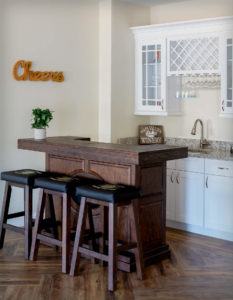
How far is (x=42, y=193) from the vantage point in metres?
4.38

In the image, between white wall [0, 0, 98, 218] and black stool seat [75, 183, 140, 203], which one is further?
white wall [0, 0, 98, 218]

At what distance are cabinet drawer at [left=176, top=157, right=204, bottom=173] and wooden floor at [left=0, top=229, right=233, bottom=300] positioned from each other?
A: 3.04 ft

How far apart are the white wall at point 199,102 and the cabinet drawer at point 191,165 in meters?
0.62

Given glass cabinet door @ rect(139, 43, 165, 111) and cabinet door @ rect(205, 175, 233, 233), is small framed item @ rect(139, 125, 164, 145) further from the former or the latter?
cabinet door @ rect(205, 175, 233, 233)

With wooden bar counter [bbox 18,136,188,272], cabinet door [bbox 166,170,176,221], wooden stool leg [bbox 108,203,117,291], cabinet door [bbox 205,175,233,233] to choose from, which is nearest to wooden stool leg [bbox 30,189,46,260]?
wooden bar counter [bbox 18,136,188,272]

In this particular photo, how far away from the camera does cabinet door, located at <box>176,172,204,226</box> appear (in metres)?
5.36

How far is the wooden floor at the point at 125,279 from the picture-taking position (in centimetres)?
373

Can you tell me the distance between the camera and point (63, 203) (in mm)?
4195

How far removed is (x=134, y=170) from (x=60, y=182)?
0.65m

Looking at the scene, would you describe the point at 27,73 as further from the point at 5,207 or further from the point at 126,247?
the point at 126,247

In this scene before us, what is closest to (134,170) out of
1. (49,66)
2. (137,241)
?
(137,241)

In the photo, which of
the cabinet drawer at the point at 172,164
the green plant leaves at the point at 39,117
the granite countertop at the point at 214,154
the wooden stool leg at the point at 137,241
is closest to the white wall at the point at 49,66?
the green plant leaves at the point at 39,117

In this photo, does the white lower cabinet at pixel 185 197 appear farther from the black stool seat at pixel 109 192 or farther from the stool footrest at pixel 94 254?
the stool footrest at pixel 94 254

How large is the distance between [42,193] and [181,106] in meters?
2.50
